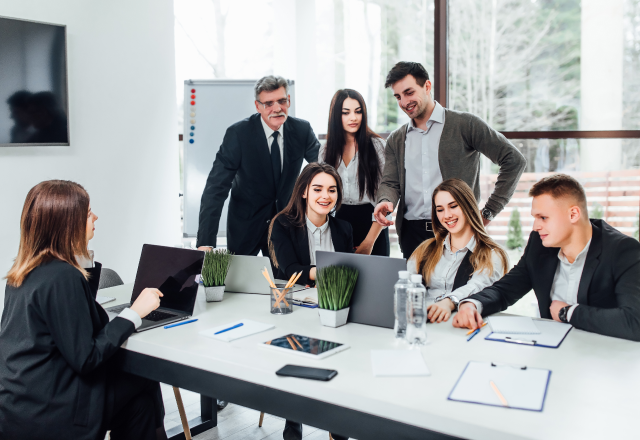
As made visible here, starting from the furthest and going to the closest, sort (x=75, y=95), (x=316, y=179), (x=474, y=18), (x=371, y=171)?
(x=474, y=18) → (x=75, y=95) → (x=371, y=171) → (x=316, y=179)

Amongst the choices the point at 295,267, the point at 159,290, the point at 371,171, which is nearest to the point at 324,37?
the point at 371,171

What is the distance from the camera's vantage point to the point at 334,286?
1741 mm

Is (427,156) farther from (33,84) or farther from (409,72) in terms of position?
(33,84)

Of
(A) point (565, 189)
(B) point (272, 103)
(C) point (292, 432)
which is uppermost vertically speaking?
(B) point (272, 103)

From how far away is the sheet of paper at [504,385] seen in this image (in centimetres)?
115

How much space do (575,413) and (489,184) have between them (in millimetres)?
3479

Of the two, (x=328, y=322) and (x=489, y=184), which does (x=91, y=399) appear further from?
(x=489, y=184)

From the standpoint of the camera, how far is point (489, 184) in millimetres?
4414

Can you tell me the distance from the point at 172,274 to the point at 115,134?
7.24 feet

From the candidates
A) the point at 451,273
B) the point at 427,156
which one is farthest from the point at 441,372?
the point at 427,156

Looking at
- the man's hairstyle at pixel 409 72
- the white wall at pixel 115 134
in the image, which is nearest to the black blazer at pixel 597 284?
the man's hairstyle at pixel 409 72

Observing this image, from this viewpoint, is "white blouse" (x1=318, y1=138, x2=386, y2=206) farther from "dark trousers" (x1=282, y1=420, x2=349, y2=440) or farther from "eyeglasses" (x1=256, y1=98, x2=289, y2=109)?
"dark trousers" (x1=282, y1=420, x2=349, y2=440)

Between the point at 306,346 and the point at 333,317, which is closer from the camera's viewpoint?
the point at 306,346

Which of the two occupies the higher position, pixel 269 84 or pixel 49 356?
pixel 269 84
